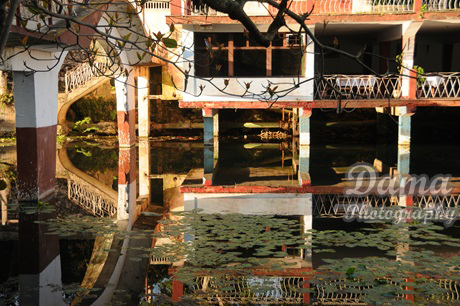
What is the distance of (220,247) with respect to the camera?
7.71 metres

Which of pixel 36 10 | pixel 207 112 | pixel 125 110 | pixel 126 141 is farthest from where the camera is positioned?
pixel 126 141

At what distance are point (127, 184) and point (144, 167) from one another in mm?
2483

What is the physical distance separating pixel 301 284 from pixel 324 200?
198 inches

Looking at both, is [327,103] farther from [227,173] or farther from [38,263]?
[38,263]

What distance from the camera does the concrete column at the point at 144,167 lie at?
13.3 meters

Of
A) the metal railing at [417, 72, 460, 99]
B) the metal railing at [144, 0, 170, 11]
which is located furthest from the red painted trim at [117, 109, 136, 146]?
the metal railing at [417, 72, 460, 99]

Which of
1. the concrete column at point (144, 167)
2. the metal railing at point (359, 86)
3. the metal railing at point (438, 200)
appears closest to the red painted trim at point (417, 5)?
the metal railing at point (359, 86)

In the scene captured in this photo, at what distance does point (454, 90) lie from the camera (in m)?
17.8

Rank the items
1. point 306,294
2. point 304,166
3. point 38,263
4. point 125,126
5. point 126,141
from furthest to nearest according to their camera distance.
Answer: point 126,141, point 125,126, point 304,166, point 38,263, point 306,294

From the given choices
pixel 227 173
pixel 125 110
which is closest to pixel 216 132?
pixel 125 110

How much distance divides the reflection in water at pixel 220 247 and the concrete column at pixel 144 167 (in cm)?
16

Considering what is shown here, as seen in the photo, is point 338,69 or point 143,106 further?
point 338,69

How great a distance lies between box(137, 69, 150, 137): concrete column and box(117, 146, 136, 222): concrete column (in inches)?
78.9

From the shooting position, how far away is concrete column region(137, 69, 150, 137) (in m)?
21.2
